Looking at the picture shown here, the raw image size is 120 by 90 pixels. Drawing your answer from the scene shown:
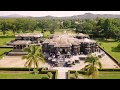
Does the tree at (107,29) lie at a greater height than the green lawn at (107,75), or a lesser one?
greater

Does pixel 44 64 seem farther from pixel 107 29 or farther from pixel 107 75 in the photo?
pixel 107 29

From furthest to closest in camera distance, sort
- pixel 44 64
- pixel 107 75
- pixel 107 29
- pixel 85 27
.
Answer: pixel 85 27, pixel 107 29, pixel 44 64, pixel 107 75

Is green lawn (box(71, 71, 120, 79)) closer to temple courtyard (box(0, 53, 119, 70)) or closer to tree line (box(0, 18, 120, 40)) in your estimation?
temple courtyard (box(0, 53, 119, 70))

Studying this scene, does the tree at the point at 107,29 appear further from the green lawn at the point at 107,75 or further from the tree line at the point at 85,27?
the green lawn at the point at 107,75

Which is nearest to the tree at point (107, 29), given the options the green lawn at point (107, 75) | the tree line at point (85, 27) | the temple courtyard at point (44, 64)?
the tree line at point (85, 27)

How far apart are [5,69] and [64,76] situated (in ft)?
24.3

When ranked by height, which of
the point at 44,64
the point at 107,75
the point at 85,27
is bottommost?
the point at 107,75

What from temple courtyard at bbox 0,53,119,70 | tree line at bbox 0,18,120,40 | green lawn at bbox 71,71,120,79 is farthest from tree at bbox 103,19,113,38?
green lawn at bbox 71,71,120,79

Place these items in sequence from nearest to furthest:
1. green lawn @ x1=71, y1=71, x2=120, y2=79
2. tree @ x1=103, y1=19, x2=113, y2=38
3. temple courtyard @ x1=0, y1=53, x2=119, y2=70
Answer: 1. green lawn @ x1=71, y1=71, x2=120, y2=79
2. temple courtyard @ x1=0, y1=53, x2=119, y2=70
3. tree @ x1=103, y1=19, x2=113, y2=38

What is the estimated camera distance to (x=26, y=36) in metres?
47.7

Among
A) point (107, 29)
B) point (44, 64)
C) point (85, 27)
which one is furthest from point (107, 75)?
point (85, 27)
